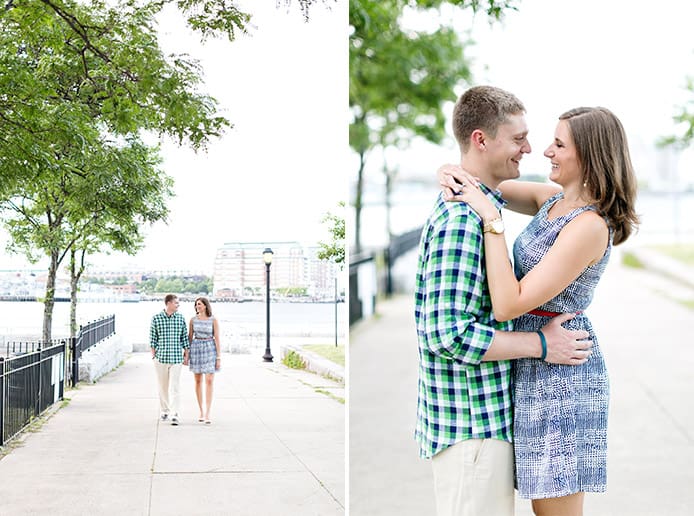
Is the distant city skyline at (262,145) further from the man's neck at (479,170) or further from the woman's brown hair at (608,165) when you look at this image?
the woman's brown hair at (608,165)

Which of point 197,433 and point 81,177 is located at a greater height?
point 81,177

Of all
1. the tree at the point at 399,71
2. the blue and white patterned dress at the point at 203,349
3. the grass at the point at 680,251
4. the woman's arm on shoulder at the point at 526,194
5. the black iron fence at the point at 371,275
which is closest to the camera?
the woman's arm on shoulder at the point at 526,194

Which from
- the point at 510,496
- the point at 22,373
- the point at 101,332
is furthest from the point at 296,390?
the point at 510,496

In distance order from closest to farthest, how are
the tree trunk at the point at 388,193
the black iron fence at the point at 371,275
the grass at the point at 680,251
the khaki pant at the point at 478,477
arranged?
the khaki pant at the point at 478,477
the black iron fence at the point at 371,275
the tree trunk at the point at 388,193
the grass at the point at 680,251

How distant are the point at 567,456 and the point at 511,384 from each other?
230mm

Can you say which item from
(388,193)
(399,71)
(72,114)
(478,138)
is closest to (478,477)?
(478,138)

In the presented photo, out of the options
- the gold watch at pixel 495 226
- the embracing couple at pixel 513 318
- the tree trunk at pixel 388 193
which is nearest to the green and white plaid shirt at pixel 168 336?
the embracing couple at pixel 513 318

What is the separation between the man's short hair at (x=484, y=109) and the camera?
7.00ft

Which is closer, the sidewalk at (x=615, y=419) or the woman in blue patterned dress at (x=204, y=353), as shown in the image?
the woman in blue patterned dress at (x=204, y=353)

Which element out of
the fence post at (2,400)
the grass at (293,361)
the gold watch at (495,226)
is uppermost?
the gold watch at (495,226)

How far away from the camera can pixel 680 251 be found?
19.2 metres

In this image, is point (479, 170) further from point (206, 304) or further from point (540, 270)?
point (206, 304)

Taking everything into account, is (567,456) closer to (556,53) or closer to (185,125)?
(185,125)

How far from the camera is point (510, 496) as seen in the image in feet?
7.18
